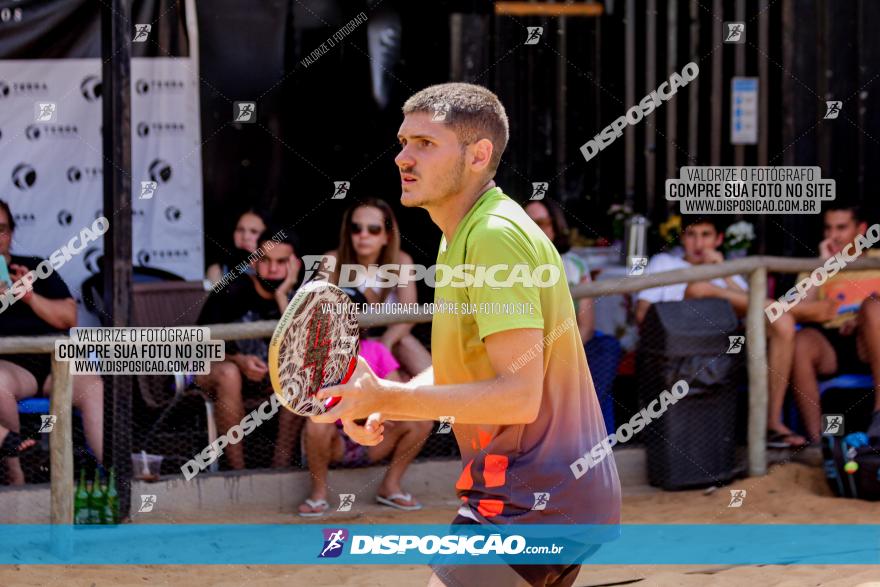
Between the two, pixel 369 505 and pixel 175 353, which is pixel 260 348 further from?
pixel 369 505

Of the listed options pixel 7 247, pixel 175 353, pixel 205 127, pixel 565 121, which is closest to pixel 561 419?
pixel 175 353

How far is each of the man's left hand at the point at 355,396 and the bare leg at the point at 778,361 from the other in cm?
481

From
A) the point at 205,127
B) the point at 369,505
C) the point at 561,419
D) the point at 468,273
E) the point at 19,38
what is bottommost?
the point at 369,505

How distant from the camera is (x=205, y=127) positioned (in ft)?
26.2

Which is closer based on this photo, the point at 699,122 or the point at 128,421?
the point at 128,421

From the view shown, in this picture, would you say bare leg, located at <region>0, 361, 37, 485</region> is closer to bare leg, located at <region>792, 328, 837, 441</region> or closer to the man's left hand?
the man's left hand

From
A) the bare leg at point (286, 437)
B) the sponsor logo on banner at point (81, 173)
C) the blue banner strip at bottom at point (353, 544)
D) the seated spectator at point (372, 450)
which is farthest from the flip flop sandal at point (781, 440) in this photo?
the sponsor logo on banner at point (81, 173)

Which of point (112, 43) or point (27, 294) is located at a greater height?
point (112, 43)

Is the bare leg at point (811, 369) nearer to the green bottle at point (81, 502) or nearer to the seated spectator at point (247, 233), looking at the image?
the seated spectator at point (247, 233)

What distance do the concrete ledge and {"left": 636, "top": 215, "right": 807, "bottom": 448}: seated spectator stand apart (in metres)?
1.54

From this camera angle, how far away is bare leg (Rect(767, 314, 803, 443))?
7.25 metres

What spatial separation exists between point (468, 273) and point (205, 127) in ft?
17.8

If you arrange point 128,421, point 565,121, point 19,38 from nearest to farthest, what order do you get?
point 128,421 → point 19,38 → point 565,121

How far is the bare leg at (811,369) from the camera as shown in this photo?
286 inches
